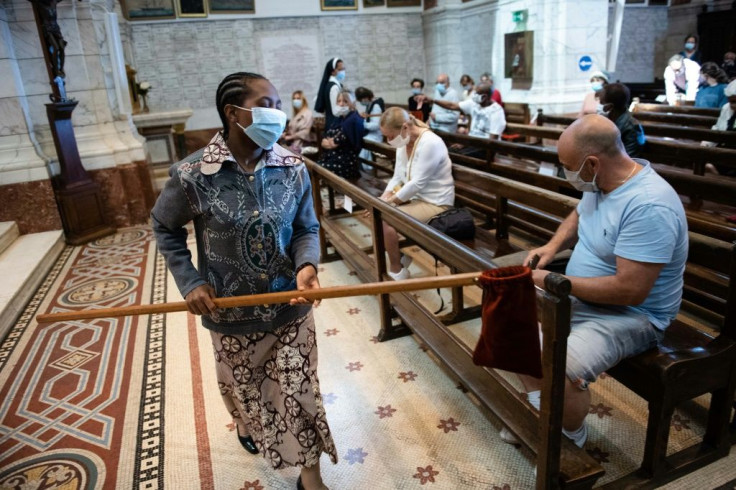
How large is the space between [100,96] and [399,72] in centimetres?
848

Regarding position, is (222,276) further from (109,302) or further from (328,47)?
(328,47)

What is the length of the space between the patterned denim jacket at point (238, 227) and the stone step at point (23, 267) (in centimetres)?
281

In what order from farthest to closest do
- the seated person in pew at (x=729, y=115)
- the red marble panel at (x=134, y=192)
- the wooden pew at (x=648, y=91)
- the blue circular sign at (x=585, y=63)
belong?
the wooden pew at (x=648, y=91), the blue circular sign at (x=585, y=63), the red marble panel at (x=134, y=192), the seated person in pew at (x=729, y=115)

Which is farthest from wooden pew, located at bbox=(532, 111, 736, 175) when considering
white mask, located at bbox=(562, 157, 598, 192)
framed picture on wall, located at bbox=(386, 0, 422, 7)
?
framed picture on wall, located at bbox=(386, 0, 422, 7)

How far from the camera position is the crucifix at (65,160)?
5.10 metres

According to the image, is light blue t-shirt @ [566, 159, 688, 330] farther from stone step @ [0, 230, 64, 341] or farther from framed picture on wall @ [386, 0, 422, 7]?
framed picture on wall @ [386, 0, 422, 7]

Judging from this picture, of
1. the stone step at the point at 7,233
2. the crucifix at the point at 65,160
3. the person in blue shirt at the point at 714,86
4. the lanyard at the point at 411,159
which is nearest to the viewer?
the lanyard at the point at 411,159

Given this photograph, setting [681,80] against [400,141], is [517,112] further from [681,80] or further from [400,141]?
[400,141]

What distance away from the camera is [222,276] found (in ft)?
5.73

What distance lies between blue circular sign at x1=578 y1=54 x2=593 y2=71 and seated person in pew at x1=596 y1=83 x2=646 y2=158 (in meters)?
5.67

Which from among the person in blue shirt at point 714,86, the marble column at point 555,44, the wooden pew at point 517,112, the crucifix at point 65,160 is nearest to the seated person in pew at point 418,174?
the crucifix at point 65,160

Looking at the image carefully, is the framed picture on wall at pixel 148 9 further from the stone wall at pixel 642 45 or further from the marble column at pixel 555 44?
the stone wall at pixel 642 45

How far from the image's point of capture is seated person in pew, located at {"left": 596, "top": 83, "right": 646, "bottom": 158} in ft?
12.6

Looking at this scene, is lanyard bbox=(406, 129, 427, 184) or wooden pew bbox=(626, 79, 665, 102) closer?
lanyard bbox=(406, 129, 427, 184)
